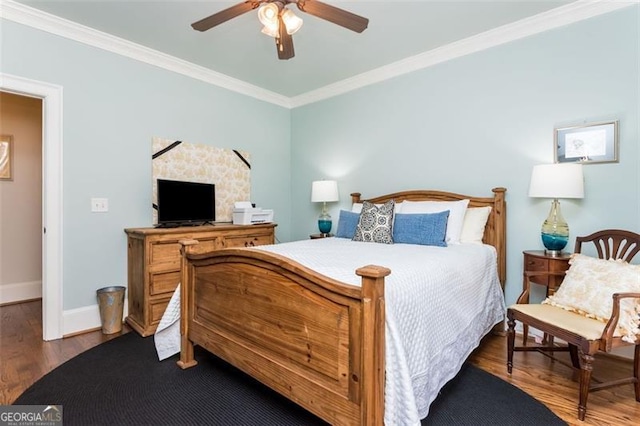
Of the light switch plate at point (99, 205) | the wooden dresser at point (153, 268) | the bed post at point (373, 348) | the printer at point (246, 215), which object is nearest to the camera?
the bed post at point (373, 348)

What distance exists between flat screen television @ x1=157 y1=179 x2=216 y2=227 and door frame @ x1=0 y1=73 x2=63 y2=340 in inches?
31.2

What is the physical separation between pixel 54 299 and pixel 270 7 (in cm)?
289

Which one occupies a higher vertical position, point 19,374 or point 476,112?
point 476,112

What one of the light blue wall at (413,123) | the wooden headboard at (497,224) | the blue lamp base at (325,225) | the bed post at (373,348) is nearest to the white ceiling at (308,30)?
the light blue wall at (413,123)

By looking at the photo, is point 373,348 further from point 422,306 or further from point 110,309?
point 110,309

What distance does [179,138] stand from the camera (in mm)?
3549

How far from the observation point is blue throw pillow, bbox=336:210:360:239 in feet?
10.8

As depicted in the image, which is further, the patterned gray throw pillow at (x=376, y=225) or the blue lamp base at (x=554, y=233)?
the patterned gray throw pillow at (x=376, y=225)

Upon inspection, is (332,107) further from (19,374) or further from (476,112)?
(19,374)

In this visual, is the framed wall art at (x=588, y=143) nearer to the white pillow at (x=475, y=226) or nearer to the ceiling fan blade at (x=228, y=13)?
the white pillow at (x=475, y=226)

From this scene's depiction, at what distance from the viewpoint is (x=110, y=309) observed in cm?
284

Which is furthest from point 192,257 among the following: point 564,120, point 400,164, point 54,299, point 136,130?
point 564,120

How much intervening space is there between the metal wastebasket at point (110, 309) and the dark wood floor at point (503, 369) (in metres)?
0.07

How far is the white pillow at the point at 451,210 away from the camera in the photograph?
9.27ft
